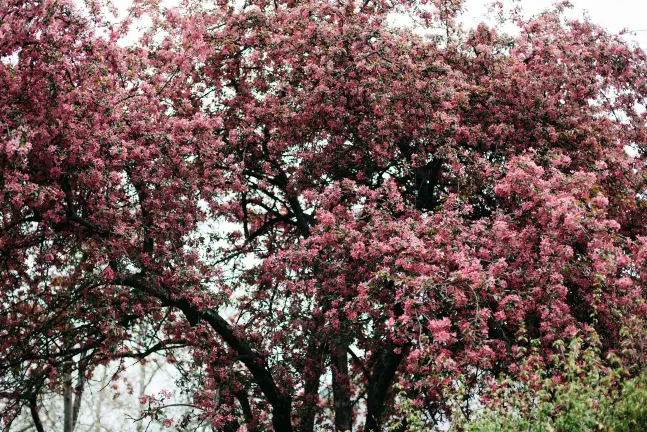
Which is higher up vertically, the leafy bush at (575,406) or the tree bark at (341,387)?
the tree bark at (341,387)

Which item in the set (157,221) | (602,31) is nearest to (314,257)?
(157,221)

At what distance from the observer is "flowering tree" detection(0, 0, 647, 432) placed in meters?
9.44

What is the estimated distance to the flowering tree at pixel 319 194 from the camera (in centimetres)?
944

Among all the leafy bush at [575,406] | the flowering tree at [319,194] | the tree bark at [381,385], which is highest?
the flowering tree at [319,194]

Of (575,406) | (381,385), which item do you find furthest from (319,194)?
(575,406)

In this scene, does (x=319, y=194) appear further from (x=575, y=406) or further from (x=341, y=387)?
(x=575, y=406)

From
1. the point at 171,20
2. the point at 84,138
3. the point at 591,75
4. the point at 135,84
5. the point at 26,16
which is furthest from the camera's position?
the point at 171,20

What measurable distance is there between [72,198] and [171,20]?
5302 mm

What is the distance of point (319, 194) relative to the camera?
11938 millimetres

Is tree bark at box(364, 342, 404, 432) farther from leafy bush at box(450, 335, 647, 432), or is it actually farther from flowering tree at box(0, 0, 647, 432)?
leafy bush at box(450, 335, 647, 432)

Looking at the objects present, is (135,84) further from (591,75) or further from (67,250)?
(591,75)

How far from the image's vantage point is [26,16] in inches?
360

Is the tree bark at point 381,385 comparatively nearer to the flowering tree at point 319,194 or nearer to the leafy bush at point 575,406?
the flowering tree at point 319,194

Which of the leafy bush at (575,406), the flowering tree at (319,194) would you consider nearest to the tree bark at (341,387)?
the flowering tree at (319,194)
